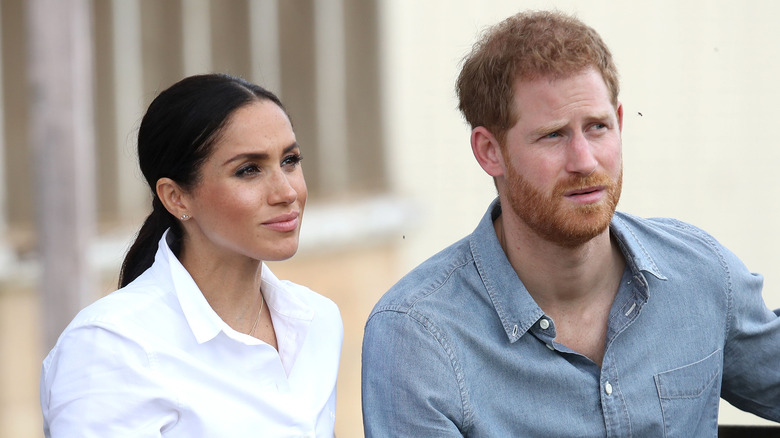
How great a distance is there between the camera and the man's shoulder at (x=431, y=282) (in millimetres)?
1985

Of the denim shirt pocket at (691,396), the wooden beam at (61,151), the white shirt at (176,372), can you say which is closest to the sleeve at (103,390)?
the white shirt at (176,372)

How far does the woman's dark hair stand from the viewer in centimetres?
197

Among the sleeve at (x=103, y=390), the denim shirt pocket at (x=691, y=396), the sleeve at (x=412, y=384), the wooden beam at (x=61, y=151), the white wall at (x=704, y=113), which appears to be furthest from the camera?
the white wall at (x=704, y=113)

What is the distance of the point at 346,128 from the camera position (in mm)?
4121

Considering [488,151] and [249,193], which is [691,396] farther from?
[249,193]

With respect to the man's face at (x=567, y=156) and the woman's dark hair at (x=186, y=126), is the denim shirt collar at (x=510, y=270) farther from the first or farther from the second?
the woman's dark hair at (x=186, y=126)

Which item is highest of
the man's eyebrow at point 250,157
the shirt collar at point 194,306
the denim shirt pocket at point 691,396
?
the man's eyebrow at point 250,157

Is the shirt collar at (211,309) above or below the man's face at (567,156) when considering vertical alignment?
below

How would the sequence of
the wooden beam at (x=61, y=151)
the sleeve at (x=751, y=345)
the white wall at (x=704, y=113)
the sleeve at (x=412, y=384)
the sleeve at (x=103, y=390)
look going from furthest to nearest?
the white wall at (x=704, y=113) < the wooden beam at (x=61, y=151) < the sleeve at (x=751, y=345) < the sleeve at (x=412, y=384) < the sleeve at (x=103, y=390)

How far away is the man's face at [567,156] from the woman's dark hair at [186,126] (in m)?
0.50

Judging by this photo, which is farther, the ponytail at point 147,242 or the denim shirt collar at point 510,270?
the ponytail at point 147,242

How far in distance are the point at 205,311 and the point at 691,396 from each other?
92 centimetres

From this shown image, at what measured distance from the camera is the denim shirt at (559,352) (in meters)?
1.92

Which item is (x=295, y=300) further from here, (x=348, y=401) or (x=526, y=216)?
(x=348, y=401)
